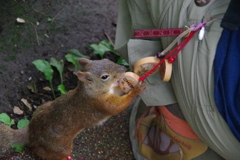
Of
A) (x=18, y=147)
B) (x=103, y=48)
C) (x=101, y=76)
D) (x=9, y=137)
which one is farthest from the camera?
(x=103, y=48)

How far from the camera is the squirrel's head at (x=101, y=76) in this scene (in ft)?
6.39

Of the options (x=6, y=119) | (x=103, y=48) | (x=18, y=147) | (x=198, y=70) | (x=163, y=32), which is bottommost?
(x=18, y=147)

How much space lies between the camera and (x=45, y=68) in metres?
2.56

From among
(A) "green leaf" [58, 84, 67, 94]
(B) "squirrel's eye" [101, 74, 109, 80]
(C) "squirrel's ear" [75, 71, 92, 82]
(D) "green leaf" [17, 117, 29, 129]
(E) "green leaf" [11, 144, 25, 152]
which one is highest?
(C) "squirrel's ear" [75, 71, 92, 82]

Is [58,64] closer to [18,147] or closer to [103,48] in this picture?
[103,48]

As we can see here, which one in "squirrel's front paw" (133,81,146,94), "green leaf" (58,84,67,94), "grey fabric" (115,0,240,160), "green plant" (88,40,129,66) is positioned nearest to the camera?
"grey fabric" (115,0,240,160)

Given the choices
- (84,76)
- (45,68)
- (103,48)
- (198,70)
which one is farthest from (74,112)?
(103,48)

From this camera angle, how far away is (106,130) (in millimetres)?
2533

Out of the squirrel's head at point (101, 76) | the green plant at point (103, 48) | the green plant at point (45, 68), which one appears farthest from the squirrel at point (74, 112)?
the green plant at point (103, 48)

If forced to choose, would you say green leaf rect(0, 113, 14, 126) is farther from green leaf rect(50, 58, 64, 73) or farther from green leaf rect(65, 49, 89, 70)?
green leaf rect(65, 49, 89, 70)

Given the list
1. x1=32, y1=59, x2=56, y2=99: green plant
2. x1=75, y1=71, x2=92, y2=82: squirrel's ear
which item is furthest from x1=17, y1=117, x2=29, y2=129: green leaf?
x1=75, y1=71, x2=92, y2=82: squirrel's ear

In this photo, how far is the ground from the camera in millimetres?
2434

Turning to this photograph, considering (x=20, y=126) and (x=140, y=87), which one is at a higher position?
(x=140, y=87)

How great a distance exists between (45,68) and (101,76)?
2.46 feet
